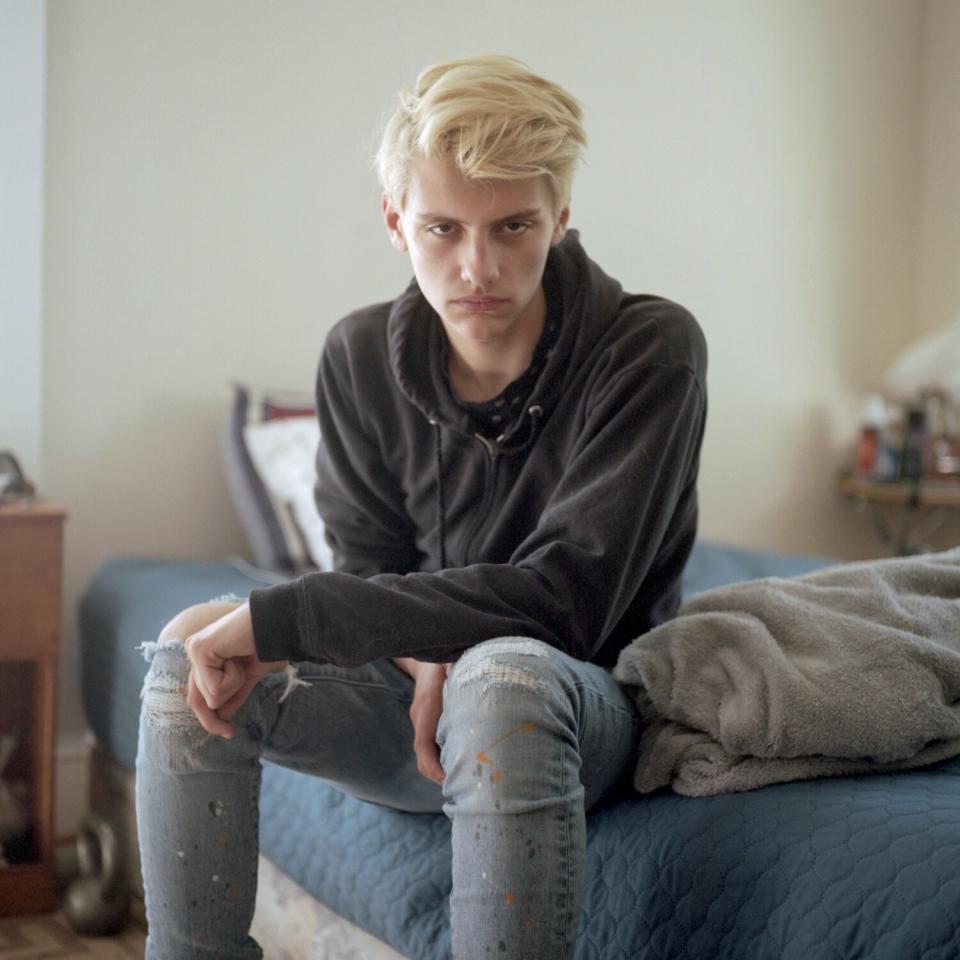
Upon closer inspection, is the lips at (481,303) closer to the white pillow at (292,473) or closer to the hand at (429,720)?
the hand at (429,720)

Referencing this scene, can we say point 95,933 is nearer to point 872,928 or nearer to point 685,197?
point 872,928

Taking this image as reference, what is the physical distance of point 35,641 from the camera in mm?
1907

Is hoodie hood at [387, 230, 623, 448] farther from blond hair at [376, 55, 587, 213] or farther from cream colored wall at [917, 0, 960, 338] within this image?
cream colored wall at [917, 0, 960, 338]

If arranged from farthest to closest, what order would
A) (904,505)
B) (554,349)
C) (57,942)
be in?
(904,505), (57,942), (554,349)

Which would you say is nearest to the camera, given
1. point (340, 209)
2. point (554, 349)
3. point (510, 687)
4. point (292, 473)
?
point (510, 687)

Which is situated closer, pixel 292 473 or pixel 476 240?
pixel 476 240

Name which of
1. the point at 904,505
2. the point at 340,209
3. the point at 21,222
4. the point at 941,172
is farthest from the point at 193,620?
the point at 941,172

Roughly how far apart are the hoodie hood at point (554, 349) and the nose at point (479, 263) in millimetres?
116

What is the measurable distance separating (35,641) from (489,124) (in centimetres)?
121

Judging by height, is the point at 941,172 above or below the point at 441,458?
above

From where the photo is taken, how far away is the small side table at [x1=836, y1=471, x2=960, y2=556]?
3254mm

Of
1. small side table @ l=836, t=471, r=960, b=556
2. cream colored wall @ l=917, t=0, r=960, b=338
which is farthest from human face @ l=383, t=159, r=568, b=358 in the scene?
cream colored wall @ l=917, t=0, r=960, b=338

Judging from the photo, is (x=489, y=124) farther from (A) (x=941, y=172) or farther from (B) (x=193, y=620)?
(A) (x=941, y=172)

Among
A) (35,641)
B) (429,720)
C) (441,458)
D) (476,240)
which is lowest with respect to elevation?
(35,641)
